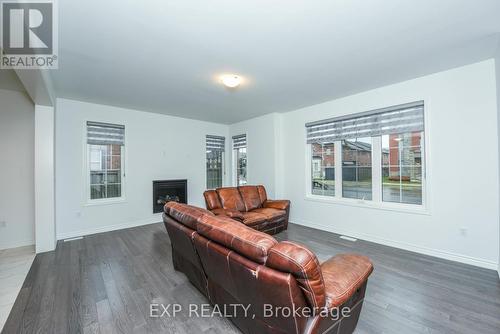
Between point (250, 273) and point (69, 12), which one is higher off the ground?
point (69, 12)

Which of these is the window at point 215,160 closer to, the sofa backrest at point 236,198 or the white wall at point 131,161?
the white wall at point 131,161

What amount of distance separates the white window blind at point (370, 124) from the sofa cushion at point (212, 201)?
2375mm

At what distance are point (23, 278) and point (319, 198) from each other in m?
4.71

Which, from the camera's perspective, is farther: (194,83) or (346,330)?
(194,83)

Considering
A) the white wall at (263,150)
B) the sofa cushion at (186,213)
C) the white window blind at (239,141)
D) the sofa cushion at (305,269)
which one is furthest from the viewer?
the white window blind at (239,141)

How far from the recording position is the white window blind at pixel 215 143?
639 cm

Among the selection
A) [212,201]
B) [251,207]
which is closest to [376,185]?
[251,207]

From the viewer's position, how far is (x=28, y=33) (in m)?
1.94

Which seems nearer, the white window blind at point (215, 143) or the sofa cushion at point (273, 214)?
the sofa cushion at point (273, 214)

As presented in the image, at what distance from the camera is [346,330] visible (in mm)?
1594

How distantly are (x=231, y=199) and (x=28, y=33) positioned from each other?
3.48 metres

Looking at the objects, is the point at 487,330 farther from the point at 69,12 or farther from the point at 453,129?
the point at 69,12

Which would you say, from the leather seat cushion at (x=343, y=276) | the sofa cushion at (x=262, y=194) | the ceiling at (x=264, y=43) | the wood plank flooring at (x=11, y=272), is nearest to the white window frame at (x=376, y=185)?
the sofa cushion at (x=262, y=194)

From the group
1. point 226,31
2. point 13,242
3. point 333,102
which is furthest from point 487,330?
point 13,242
